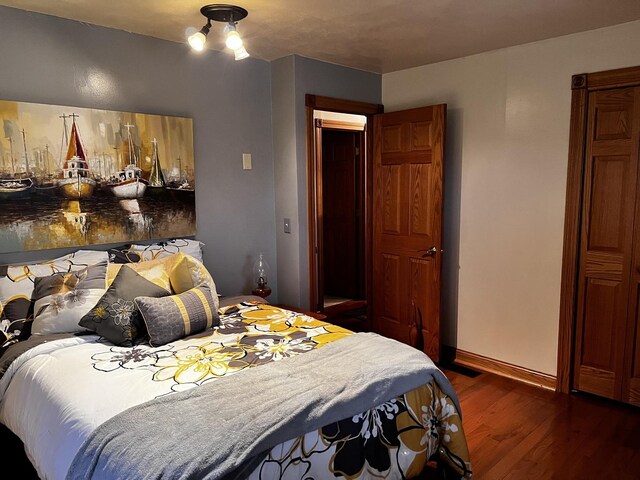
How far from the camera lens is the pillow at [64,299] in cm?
235

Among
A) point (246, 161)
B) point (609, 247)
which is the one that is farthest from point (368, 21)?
point (609, 247)

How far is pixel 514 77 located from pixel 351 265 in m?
2.77

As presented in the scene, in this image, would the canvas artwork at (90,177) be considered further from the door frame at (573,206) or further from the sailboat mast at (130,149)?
the door frame at (573,206)

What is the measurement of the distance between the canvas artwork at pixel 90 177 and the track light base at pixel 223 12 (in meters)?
0.79

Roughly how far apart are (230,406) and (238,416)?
0.07 m

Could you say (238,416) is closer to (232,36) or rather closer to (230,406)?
(230,406)

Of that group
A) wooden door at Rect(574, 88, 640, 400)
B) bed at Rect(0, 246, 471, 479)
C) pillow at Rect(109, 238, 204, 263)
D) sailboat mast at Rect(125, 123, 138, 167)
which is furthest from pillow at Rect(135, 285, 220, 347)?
wooden door at Rect(574, 88, 640, 400)

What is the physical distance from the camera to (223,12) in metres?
2.54

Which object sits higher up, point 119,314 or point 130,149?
point 130,149

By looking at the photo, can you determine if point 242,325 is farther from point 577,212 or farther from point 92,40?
point 577,212

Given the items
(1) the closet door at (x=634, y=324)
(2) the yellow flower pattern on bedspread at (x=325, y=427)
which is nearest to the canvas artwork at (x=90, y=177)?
(2) the yellow flower pattern on bedspread at (x=325, y=427)

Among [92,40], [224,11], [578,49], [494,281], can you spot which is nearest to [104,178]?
[92,40]

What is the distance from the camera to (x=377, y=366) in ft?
6.52

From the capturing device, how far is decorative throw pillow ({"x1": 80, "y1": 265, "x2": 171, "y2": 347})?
228 cm
